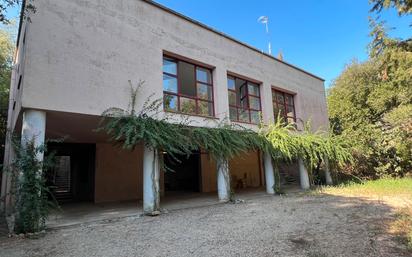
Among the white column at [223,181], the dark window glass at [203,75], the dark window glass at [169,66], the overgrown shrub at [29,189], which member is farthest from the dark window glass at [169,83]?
the overgrown shrub at [29,189]

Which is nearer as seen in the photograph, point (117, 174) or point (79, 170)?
point (117, 174)

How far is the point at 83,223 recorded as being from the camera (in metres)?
7.08

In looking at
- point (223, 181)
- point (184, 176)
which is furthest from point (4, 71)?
point (223, 181)

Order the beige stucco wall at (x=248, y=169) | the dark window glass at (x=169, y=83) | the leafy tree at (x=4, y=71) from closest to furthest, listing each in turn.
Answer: the dark window glass at (x=169, y=83)
the leafy tree at (x=4, y=71)
the beige stucco wall at (x=248, y=169)

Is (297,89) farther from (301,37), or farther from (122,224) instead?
(122,224)

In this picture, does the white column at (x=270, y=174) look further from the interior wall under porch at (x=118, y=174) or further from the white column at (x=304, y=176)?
the white column at (x=304, y=176)

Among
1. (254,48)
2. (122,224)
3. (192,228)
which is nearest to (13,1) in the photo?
(122,224)

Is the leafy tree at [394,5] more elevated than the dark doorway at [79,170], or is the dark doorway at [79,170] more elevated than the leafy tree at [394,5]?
the leafy tree at [394,5]

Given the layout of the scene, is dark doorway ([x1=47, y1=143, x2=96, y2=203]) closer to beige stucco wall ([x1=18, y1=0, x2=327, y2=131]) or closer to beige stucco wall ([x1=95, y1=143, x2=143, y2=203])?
beige stucco wall ([x1=95, y1=143, x2=143, y2=203])

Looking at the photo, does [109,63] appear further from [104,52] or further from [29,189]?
[29,189]

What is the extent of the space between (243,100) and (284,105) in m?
3.34

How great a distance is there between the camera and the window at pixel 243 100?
38.8ft

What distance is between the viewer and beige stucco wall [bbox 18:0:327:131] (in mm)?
6809

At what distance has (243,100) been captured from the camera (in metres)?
12.4
